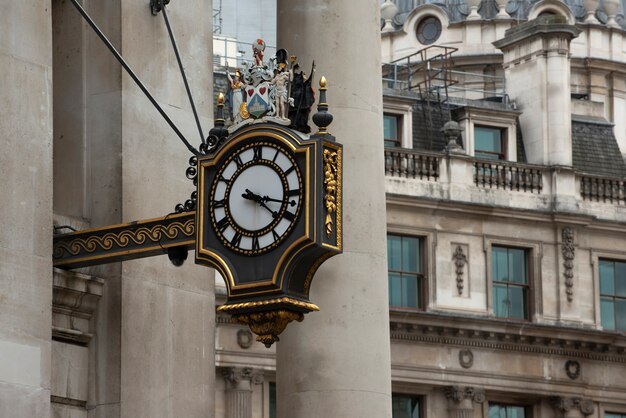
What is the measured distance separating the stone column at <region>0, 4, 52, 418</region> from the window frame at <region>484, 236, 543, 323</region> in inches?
1959

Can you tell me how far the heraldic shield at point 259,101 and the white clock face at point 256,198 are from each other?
0.33 meters

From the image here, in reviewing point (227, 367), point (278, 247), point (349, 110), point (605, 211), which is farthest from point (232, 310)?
point (605, 211)

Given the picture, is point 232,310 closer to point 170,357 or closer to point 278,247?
point 278,247

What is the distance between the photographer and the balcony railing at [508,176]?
70.0m

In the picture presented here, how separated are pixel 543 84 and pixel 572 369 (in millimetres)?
9752

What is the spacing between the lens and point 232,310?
18.2 metres

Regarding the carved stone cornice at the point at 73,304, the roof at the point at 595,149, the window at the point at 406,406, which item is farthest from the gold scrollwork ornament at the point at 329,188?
the roof at the point at 595,149

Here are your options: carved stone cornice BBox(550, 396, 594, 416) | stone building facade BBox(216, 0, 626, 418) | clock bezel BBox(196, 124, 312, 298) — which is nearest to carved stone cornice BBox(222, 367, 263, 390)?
stone building facade BBox(216, 0, 626, 418)

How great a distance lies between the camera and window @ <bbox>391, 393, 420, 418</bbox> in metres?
66.8

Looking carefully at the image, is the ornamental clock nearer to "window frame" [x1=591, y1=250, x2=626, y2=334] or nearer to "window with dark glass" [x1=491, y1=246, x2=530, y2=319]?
"window with dark glass" [x1=491, y1=246, x2=530, y2=319]

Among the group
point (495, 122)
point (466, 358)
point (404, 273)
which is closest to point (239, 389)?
point (404, 273)

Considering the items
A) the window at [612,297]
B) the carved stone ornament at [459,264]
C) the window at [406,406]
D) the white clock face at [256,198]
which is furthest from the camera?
the window at [612,297]

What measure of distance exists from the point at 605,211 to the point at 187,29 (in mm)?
51456

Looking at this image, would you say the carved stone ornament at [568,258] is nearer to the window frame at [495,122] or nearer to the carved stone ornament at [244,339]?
the window frame at [495,122]
